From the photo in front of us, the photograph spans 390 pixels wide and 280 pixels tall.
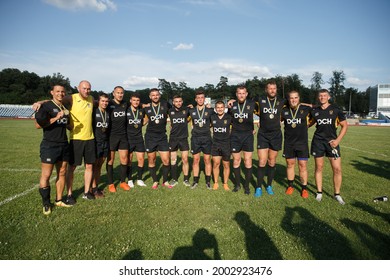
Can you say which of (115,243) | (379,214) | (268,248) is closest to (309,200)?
(379,214)

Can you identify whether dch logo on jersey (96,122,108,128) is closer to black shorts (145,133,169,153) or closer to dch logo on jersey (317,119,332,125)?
black shorts (145,133,169,153)

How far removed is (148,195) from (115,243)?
218cm

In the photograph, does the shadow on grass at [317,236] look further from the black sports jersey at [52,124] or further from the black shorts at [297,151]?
the black sports jersey at [52,124]

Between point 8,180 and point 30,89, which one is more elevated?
point 30,89

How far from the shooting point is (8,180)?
7.00m

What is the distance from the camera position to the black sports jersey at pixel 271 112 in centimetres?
604

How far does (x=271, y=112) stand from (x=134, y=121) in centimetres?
360

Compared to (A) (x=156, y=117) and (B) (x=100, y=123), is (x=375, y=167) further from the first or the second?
(B) (x=100, y=123)

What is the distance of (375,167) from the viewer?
29.8ft

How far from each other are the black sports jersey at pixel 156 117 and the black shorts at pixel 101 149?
120cm

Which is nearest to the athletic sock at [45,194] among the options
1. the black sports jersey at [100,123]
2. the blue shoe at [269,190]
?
the black sports jersey at [100,123]
